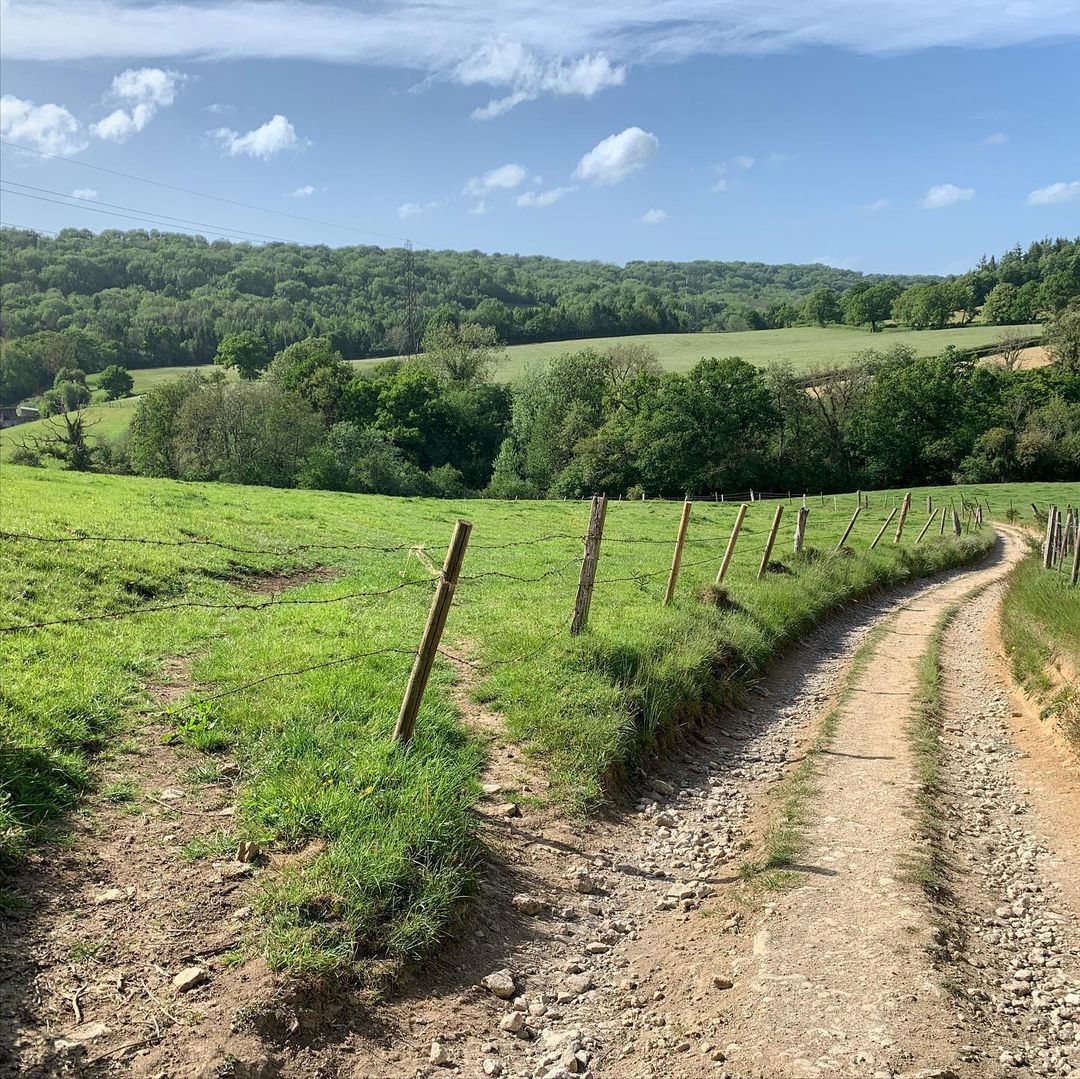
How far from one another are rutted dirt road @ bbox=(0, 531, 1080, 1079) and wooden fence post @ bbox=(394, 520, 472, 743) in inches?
47.0

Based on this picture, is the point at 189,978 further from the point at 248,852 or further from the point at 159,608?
the point at 159,608

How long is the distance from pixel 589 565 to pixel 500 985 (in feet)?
18.8

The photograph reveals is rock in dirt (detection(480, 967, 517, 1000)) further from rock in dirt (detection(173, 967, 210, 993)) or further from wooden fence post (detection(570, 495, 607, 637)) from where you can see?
wooden fence post (detection(570, 495, 607, 637))

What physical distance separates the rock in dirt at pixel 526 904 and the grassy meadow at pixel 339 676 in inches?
18.6

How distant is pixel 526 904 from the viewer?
598 centimetres

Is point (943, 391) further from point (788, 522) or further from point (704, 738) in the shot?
point (704, 738)

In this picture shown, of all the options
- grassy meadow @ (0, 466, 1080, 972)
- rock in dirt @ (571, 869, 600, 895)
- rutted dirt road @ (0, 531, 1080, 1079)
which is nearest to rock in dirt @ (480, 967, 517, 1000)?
rutted dirt road @ (0, 531, 1080, 1079)

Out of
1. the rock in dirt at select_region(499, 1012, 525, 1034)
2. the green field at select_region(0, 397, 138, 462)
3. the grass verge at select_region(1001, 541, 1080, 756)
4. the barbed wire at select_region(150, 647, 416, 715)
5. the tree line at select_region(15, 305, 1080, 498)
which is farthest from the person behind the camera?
the tree line at select_region(15, 305, 1080, 498)

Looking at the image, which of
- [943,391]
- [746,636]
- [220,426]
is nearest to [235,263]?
[220,426]

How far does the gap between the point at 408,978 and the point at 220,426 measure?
6116cm

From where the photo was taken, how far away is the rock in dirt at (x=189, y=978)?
4371 millimetres

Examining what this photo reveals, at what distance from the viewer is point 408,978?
16.1 feet

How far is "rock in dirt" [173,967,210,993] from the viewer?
172 inches

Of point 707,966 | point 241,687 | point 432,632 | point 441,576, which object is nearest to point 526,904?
point 707,966
